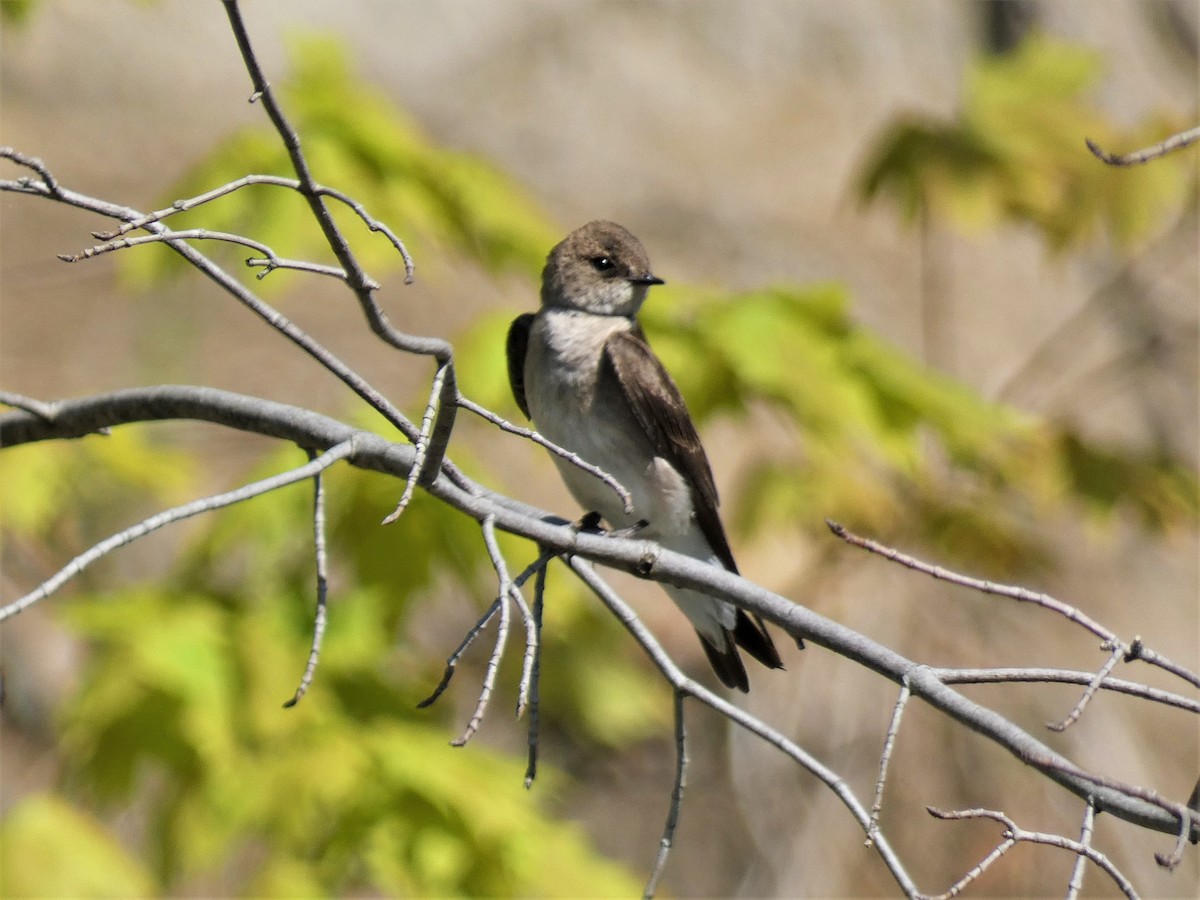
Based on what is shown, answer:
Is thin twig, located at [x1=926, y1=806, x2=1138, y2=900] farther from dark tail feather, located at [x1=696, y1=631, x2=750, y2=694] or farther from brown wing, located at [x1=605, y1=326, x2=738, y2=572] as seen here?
brown wing, located at [x1=605, y1=326, x2=738, y2=572]

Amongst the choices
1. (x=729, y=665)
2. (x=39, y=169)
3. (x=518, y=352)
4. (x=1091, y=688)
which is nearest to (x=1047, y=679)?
(x=1091, y=688)

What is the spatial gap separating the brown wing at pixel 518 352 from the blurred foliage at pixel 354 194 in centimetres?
25

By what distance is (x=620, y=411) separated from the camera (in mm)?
3969

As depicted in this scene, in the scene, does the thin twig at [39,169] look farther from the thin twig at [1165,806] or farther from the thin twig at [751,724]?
the thin twig at [1165,806]

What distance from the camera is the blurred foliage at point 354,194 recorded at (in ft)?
13.2

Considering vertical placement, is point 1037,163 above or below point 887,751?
above

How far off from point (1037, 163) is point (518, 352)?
7.37ft

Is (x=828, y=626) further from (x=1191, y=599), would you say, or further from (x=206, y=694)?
(x=1191, y=599)

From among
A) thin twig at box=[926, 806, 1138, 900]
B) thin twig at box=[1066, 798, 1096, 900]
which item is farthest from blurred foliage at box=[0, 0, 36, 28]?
thin twig at box=[1066, 798, 1096, 900]

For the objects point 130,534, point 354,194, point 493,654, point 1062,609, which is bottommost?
point 130,534

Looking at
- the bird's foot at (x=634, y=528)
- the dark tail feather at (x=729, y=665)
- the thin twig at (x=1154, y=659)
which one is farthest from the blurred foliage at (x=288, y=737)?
the thin twig at (x=1154, y=659)

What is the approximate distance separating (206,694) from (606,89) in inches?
395

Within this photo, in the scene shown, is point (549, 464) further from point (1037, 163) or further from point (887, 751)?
point (887, 751)

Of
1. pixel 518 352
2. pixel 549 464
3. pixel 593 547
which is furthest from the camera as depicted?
pixel 549 464
